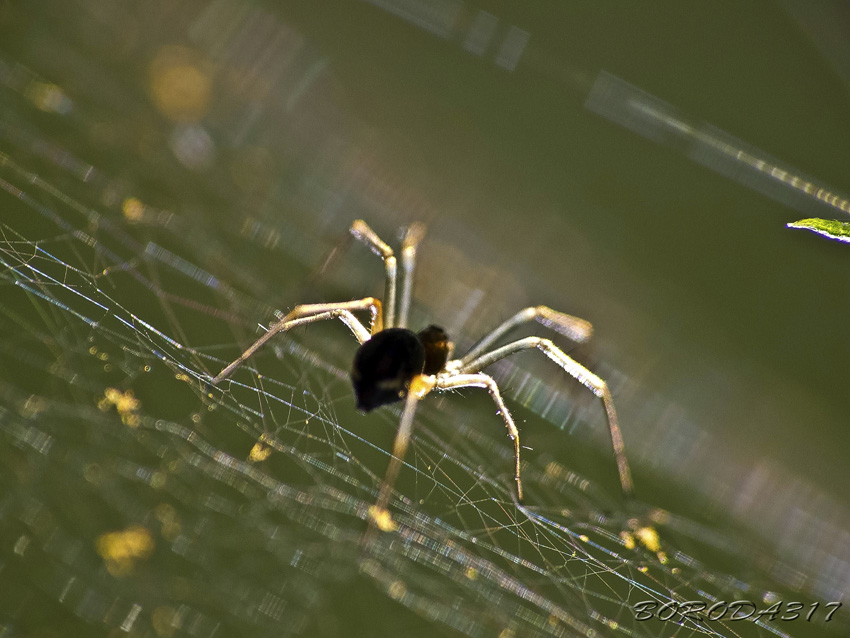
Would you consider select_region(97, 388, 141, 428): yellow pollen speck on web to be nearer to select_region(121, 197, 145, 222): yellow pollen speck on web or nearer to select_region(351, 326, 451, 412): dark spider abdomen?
select_region(121, 197, 145, 222): yellow pollen speck on web

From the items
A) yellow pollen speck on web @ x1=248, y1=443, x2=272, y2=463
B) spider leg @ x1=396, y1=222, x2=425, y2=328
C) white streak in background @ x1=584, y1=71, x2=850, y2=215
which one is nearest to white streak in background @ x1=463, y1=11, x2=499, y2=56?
white streak in background @ x1=584, y1=71, x2=850, y2=215

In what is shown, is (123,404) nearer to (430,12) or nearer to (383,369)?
(383,369)

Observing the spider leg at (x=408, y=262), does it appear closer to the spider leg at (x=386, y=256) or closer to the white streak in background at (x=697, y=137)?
the spider leg at (x=386, y=256)

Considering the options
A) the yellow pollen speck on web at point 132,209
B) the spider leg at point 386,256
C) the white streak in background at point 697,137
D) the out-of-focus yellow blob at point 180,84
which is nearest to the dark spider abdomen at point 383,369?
the spider leg at point 386,256

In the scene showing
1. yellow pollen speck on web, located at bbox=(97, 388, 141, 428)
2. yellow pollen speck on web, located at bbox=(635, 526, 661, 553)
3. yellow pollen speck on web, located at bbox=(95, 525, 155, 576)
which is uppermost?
yellow pollen speck on web, located at bbox=(635, 526, 661, 553)

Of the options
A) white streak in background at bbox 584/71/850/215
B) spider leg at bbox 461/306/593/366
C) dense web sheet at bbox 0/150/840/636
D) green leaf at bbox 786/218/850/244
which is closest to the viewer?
green leaf at bbox 786/218/850/244

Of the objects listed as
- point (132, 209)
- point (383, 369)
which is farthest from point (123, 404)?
point (383, 369)
